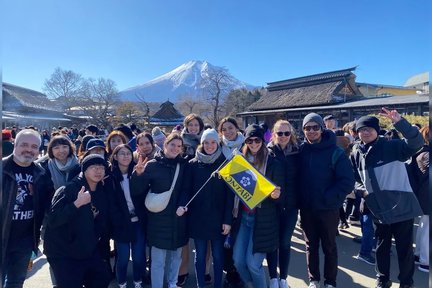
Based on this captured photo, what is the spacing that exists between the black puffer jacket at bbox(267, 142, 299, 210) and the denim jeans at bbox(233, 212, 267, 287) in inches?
16.3

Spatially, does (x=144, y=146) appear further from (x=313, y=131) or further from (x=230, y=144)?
(x=313, y=131)

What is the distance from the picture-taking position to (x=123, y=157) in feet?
11.6

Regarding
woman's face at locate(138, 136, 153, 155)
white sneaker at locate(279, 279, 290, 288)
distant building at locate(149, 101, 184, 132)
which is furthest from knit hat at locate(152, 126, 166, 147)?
distant building at locate(149, 101, 184, 132)

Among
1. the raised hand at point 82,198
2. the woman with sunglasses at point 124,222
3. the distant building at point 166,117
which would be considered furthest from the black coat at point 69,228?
the distant building at point 166,117

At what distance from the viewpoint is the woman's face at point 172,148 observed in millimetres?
3348

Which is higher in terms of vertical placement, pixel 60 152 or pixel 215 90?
pixel 215 90

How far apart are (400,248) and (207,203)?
221cm

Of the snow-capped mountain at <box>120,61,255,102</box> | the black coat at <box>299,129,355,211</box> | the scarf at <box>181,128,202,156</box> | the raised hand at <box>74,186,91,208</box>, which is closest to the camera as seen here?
the raised hand at <box>74,186,91,208</box>

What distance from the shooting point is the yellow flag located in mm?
3081

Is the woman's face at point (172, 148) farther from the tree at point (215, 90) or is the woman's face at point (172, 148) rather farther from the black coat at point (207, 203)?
the tree at point (215, 90)

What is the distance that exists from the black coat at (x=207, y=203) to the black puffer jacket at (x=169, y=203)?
12cm

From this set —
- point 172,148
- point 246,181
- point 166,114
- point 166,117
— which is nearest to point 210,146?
point 172,148

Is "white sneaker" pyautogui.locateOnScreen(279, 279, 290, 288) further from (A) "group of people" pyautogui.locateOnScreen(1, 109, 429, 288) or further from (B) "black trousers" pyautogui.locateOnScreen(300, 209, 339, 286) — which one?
(B) "black trousers" pyautogui.locateOnScreen(300, 209, 339, 286)

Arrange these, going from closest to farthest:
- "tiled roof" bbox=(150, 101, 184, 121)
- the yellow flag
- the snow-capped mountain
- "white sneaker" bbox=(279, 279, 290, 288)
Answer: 1. the yellow flag
2. "white sneaker" bbox=(279, 279, 290, 288)
3. "tiled roof" bbox=(150, 101, 184, 121)
4. the snow-capped mountain
